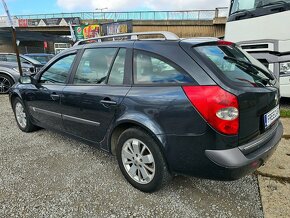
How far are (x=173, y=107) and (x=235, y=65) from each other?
79 centimetres

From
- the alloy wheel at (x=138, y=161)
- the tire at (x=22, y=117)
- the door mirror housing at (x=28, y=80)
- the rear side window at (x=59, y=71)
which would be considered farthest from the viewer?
the tire at (x=22, y=117)

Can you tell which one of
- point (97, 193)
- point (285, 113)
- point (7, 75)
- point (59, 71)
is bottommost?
point (97, 193)

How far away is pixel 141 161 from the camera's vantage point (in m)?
2.47

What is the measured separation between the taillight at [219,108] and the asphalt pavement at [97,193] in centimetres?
82

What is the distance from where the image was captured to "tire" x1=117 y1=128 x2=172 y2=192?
2297mm

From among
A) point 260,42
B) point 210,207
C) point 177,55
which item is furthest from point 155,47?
point 260,42

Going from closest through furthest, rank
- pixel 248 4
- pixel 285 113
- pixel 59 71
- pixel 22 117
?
pixel 59 71 → pixel 22 117 → pixel 285 113 → pixel 248 4

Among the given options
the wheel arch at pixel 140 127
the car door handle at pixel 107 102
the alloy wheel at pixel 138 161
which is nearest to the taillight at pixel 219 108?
the wheel arch at pixel 140 127

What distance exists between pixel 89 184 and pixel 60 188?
302 millimetres

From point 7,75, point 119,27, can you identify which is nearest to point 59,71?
point 7,75

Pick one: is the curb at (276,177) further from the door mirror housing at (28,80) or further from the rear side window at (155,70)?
the door mirror housing at (28,80)

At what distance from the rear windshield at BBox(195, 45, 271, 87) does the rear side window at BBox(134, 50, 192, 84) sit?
0.27 metres

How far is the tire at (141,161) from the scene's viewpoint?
7.54ft

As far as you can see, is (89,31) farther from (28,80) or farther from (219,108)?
(219,108)
